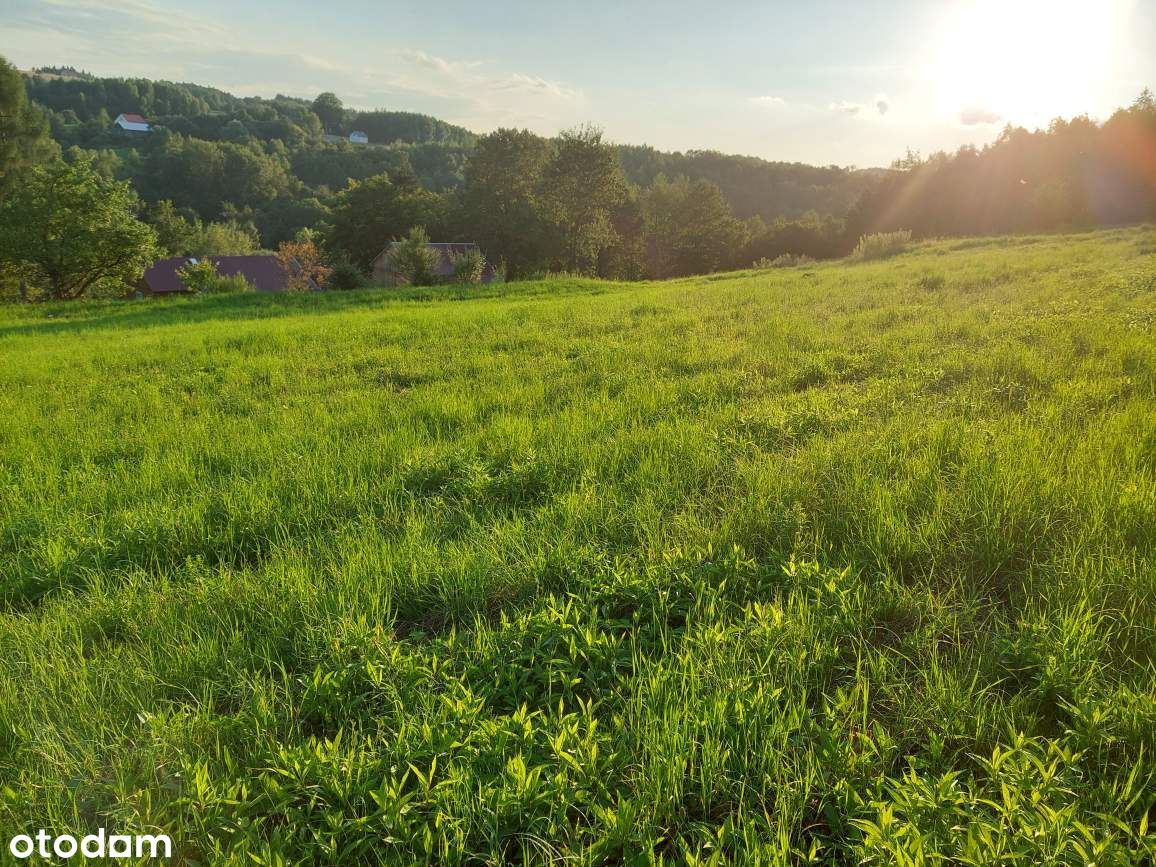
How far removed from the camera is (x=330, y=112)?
442 feet

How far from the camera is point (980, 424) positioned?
3.88 m

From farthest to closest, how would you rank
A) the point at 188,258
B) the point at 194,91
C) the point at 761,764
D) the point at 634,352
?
the point at 194,91 → the point at 188,258 → the point at 634,352 → the point at 761,764

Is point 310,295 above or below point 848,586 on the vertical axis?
above

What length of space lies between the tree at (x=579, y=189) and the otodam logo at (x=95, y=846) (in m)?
44.9

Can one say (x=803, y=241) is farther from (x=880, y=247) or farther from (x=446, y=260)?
(x=880, y=247)

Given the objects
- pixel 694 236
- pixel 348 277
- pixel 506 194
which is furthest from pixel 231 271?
pixel 694 236

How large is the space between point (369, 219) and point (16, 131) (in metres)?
24.3

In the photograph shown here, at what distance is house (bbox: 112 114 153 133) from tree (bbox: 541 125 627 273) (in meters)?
83.9

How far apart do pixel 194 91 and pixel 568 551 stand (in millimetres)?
172688

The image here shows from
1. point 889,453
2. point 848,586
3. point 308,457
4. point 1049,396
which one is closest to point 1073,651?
point 848,586

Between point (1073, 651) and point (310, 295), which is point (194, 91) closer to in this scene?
point (310, 295)

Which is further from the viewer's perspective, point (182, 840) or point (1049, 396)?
point (1049, 396)

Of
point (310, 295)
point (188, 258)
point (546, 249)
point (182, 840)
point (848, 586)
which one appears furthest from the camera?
point (188, 258)

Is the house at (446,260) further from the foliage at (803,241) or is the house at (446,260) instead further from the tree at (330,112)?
the tree at (330,112)
